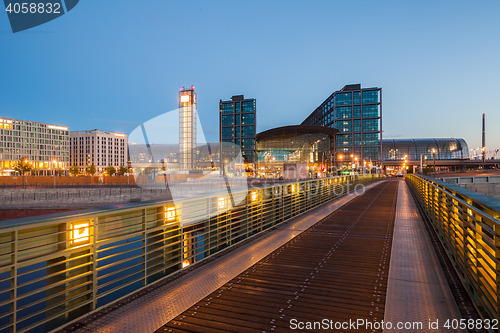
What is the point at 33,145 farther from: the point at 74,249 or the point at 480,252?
the point at 480,252

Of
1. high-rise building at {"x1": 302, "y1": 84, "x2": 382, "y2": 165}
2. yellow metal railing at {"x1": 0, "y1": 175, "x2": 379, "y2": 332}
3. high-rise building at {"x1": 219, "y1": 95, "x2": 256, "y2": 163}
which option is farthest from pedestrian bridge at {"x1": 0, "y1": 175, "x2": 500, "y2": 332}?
high-rise building at {"x1": 219, "y1": 95, "x2": 256, "y2": 163}

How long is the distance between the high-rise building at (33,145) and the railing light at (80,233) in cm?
12545

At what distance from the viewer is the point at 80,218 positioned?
141 inches

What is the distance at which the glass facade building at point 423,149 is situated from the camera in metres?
141

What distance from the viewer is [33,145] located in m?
128

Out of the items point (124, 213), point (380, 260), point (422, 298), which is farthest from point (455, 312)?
point (124, 213)

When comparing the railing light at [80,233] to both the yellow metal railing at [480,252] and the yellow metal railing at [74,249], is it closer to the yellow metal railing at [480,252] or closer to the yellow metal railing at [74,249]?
the yellow metal railing at [74,249]

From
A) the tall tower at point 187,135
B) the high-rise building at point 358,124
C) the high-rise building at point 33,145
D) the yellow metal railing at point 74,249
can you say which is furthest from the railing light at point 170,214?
the high-rise building at point 33,145

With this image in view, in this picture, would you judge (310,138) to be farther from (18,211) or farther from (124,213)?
(124,213)

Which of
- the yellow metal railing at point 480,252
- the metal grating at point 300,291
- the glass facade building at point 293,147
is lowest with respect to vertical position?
the metal grating at point 300,291

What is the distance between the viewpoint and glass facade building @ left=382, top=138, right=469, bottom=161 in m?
141

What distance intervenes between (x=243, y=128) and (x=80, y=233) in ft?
366

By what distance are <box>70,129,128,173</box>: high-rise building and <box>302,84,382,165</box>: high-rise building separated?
388ft

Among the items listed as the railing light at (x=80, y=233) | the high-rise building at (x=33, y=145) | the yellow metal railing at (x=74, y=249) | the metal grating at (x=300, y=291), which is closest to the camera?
the yellow metal railing at (x=74, y=249)
